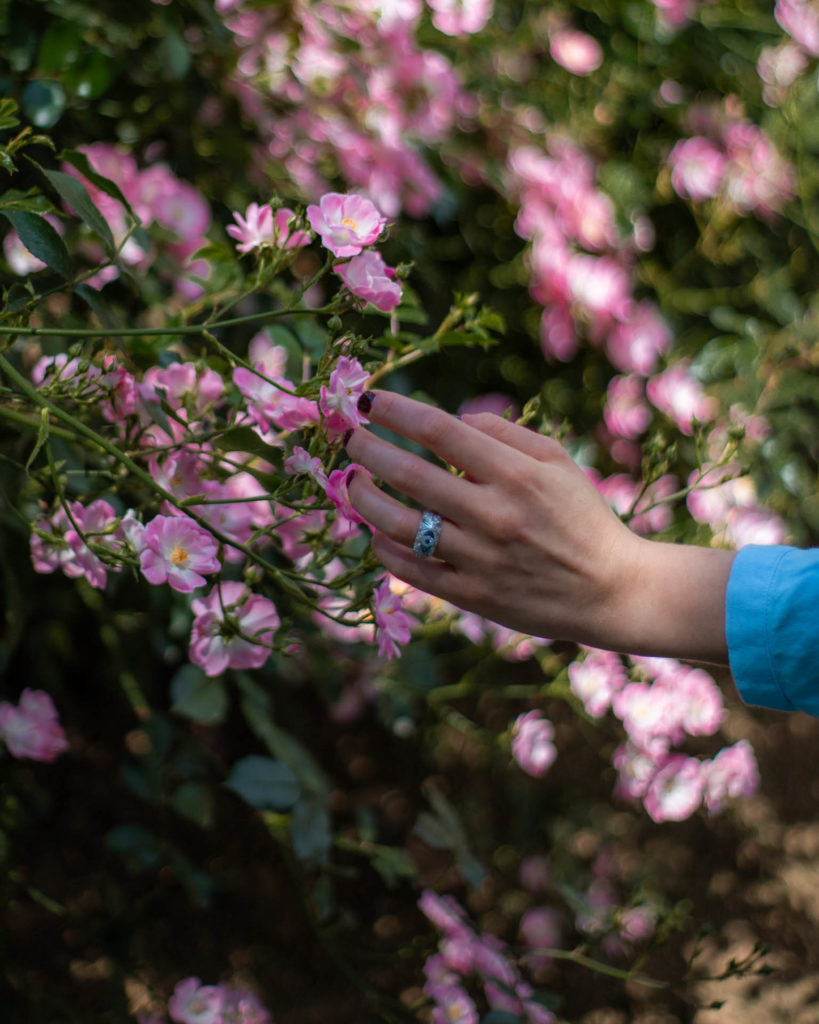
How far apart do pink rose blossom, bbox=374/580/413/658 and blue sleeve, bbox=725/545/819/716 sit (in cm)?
28

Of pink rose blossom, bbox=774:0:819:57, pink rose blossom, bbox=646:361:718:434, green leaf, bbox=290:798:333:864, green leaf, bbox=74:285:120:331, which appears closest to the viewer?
green leaf, bbox=74:285:120:331

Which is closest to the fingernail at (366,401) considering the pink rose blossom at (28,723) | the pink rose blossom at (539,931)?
the pink rose blossom at (28,723)

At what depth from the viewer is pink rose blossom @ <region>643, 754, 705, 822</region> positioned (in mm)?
1512

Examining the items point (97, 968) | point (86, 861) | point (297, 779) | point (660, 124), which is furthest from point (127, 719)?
point (660, 124)

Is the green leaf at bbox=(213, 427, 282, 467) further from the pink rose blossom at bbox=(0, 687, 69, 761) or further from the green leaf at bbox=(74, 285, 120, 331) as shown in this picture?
the pink rose blossom at bbox=(0, 687, 69, 761)

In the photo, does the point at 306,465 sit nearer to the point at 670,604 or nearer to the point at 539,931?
the point at 670,604

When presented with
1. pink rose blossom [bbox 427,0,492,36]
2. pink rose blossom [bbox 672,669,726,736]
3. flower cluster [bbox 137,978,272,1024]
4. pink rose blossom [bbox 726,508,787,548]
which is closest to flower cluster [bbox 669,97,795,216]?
pink rose blossom [bbox 427,0,492,36]

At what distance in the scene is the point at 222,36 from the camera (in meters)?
1.14

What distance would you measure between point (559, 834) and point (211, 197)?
134 centimetres

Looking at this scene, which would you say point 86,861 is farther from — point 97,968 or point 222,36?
point 222,36

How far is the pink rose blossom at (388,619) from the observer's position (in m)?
0.73

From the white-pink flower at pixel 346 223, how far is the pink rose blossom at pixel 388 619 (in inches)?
10.5

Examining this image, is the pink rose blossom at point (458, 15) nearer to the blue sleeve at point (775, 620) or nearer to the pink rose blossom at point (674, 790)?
the blue sleeve at point (775, 620)

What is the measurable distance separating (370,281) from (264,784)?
2.00ft
